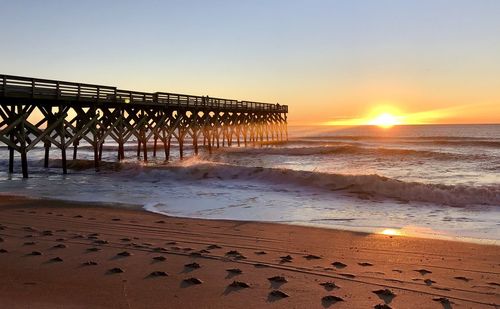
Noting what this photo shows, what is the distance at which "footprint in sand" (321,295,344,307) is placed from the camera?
4152 millimetres

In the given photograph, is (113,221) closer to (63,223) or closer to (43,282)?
(63,223)

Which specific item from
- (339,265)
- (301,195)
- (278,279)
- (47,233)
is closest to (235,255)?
(278,279)

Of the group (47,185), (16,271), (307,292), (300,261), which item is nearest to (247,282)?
(307,292)

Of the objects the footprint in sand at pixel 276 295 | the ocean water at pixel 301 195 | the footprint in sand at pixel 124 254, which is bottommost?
the ocean water at pixel 301 195

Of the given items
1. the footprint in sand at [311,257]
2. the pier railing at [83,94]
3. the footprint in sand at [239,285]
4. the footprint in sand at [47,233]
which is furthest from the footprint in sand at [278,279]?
the pier railing at [83,94]

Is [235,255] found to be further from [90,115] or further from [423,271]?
[90,115]

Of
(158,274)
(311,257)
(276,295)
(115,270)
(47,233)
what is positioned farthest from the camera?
(47,233)

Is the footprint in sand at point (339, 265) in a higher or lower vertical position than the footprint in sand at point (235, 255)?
lower

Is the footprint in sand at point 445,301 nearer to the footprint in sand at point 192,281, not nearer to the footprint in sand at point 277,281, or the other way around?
the footprint in sand at point 277,281

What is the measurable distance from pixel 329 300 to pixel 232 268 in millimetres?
1391

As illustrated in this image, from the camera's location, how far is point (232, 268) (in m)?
5.27

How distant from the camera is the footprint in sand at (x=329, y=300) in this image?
415 cm

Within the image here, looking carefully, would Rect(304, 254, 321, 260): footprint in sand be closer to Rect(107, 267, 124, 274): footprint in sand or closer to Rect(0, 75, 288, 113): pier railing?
Rect(107, 267, 124, 274): footprint in sand

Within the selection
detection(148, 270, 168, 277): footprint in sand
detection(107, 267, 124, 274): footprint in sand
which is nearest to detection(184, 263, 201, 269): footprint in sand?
detection(148, 270, 168, 277): footprint in sand
